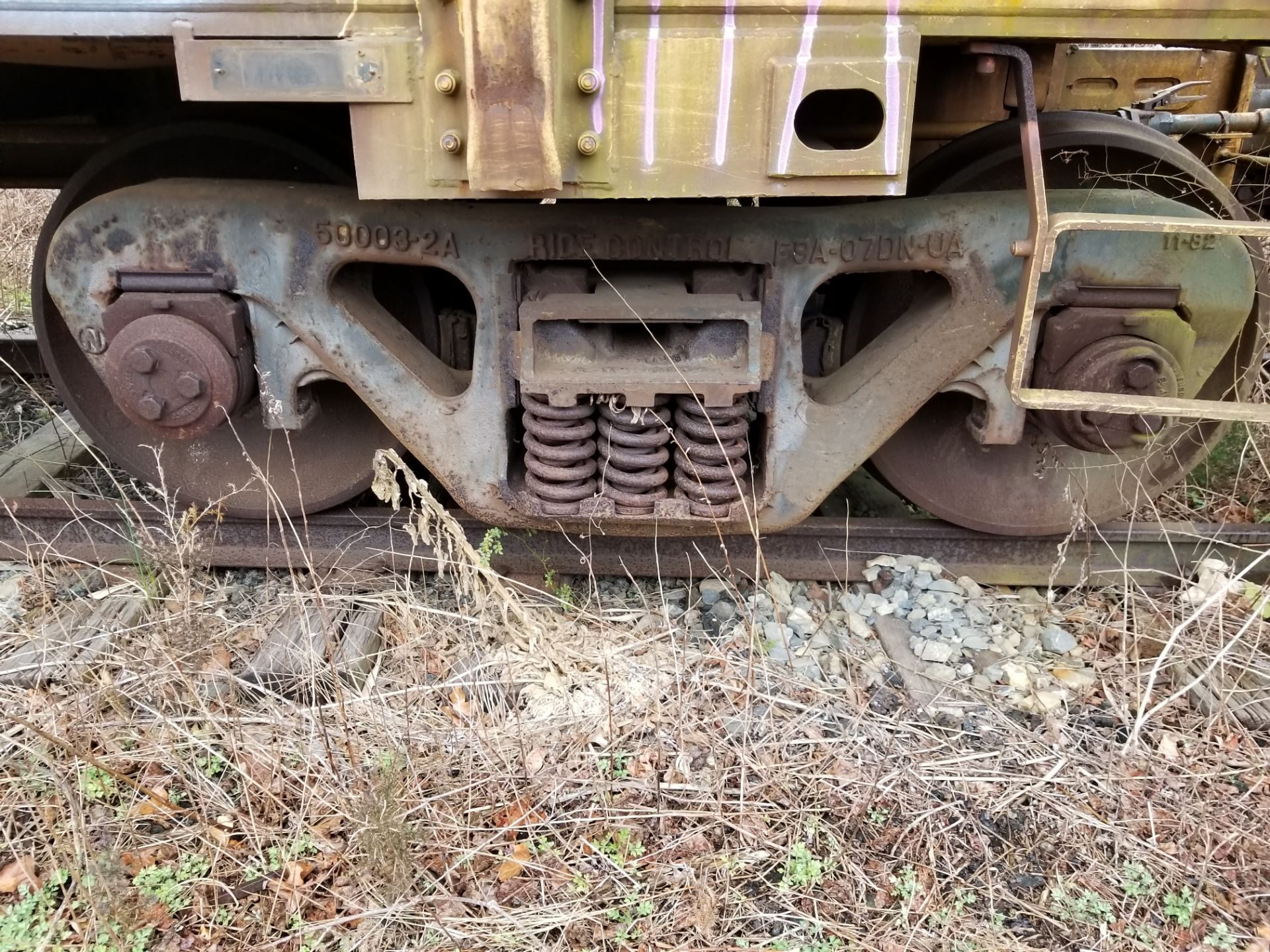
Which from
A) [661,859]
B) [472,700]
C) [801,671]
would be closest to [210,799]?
[472,700]

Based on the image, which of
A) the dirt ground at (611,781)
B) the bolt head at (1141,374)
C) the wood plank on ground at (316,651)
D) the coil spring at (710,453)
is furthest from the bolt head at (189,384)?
the bolt head at (1141,374)

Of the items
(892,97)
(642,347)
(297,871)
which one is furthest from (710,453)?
(297,871)

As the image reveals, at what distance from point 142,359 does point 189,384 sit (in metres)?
0.14

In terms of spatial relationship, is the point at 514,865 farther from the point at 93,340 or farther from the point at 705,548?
the point at 93,340

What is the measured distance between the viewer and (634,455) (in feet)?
8.33

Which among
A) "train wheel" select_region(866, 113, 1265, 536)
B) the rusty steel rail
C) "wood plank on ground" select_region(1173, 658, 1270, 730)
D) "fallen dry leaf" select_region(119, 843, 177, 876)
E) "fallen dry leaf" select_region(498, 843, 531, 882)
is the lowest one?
"fallen dry leaf" select_region(498, 843, 531, 882)

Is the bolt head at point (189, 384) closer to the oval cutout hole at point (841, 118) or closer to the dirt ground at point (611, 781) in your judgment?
the dirt ground at point (611, 781)

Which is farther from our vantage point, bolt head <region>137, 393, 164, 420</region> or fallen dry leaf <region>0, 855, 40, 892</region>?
bolt head <region>137, 393, 164, 420</region>

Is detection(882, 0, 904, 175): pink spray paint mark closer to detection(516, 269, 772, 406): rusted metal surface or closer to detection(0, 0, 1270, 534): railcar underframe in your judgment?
detection(0, 0, 1270, 534): railcar underframe

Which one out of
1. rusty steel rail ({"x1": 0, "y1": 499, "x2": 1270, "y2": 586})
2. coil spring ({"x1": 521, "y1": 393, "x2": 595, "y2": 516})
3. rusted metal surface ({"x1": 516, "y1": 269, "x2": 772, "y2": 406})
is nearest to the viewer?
rusted metal surface ({"x1": 516, "y1": 269, "x2": 772, "y2": 406})

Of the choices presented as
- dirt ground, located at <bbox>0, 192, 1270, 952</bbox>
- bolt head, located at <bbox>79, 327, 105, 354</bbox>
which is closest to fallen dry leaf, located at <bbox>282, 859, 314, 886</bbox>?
dirt ground, located at <bbox>0, 192, 1270, 952</bbox>

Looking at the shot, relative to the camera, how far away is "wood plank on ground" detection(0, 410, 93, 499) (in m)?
3.57

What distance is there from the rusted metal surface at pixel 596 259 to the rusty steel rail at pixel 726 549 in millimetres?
407

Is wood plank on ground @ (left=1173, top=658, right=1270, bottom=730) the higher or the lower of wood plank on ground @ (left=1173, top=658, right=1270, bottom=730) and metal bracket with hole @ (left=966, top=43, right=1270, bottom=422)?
the lower
